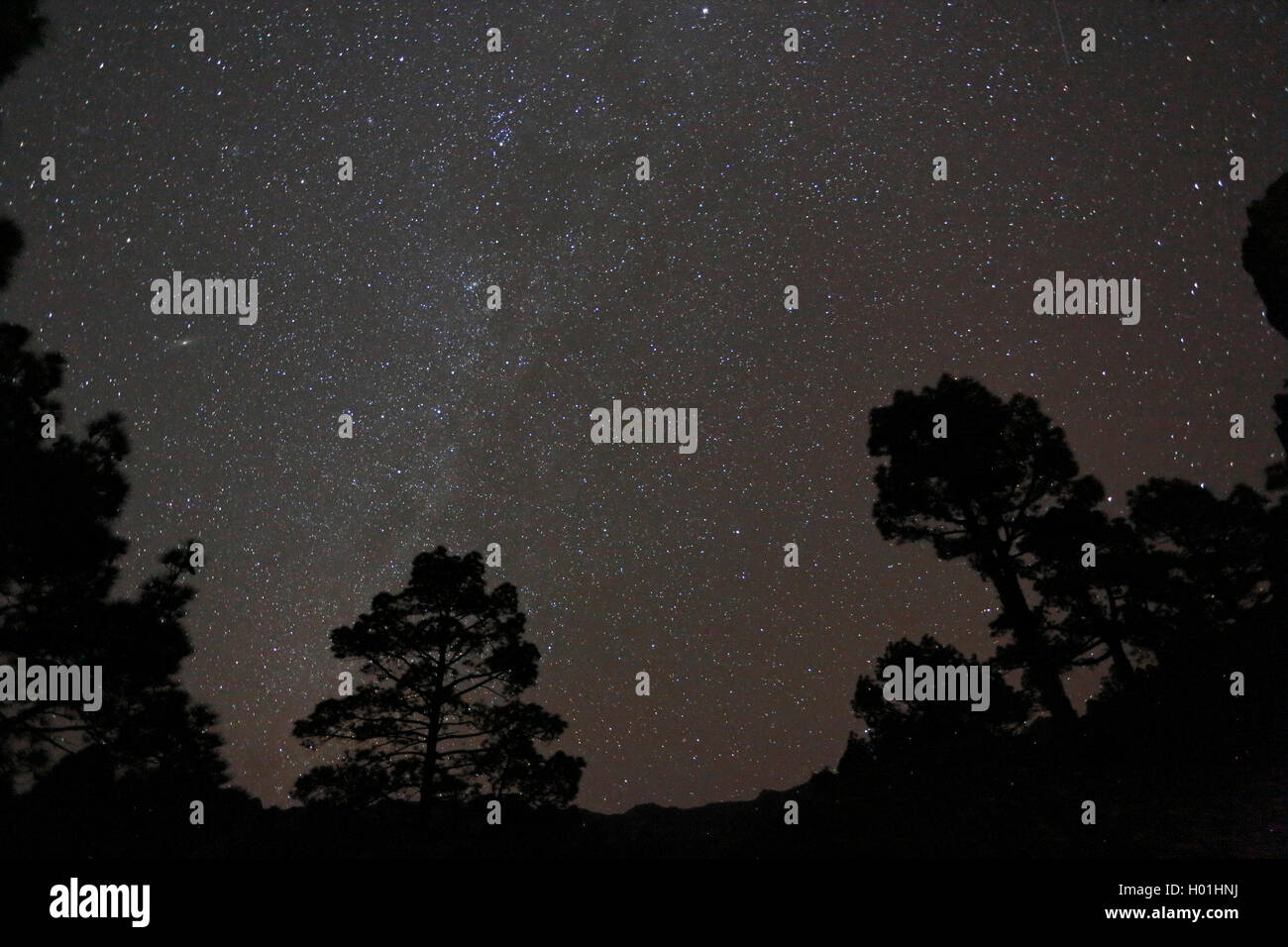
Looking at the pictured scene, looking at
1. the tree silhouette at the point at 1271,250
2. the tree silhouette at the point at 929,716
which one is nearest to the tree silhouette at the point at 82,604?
the tree silhouette at the point at 929,716

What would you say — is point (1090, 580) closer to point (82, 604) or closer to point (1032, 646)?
point (1032, 646)

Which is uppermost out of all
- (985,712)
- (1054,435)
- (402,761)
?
(1054,435)

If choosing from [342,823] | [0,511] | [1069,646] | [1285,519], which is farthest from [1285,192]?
[0,511]

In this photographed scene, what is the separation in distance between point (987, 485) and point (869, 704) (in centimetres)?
515

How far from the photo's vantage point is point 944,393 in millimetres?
16250

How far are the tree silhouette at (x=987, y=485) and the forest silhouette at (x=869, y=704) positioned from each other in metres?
0.05

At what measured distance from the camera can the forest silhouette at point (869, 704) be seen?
10945 mm

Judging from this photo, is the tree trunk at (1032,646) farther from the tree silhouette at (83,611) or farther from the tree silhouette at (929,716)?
the tree silhouette at (83,611)

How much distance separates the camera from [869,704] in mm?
15281

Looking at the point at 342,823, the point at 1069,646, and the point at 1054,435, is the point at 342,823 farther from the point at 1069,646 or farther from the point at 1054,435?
the point at 1054,435
